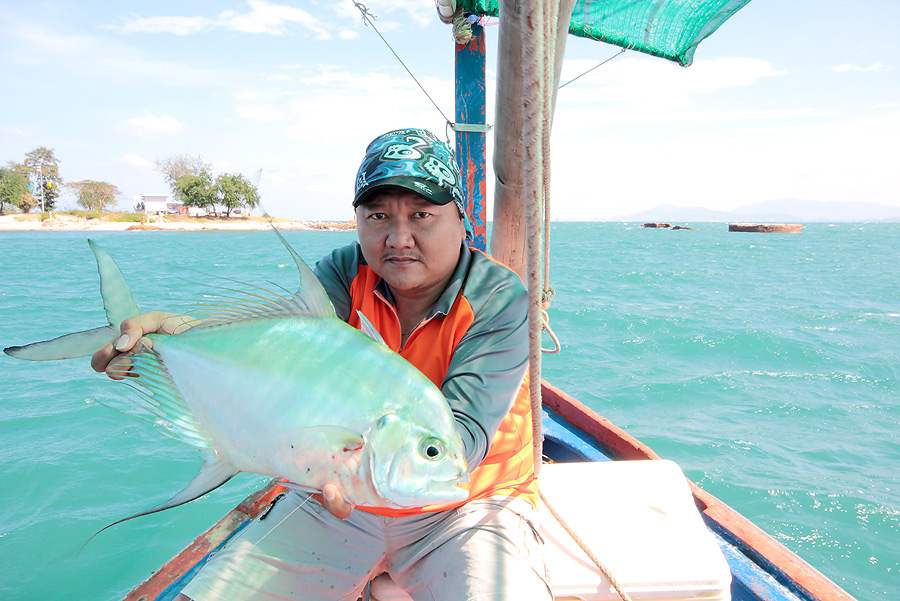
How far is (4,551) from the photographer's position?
13.8ft

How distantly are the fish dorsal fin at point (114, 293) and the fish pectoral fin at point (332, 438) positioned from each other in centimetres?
77

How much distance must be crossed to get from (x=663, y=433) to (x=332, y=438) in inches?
250

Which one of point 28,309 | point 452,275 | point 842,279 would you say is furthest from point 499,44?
point 842,279

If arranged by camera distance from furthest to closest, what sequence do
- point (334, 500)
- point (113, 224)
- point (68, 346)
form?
point (113, 224) → point (68, 346) → point (334, 500)

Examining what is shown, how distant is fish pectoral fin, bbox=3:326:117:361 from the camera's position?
1426mm

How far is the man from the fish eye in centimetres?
42

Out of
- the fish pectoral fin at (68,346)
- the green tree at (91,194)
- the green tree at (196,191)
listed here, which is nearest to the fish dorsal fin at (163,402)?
the fish pectoral fin at (68,346)

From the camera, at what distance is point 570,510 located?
6.95ft

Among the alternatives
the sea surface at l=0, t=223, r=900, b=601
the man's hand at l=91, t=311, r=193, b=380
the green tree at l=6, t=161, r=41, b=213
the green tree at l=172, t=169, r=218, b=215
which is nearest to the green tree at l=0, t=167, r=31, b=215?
the green tree at l=6, t=161, r=41, b=213

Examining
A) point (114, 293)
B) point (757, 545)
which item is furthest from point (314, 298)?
point (757, 545)

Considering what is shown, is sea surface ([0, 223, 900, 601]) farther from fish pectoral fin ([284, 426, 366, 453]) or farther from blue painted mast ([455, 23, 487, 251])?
blue painted mast ([455, 23, 487, 251])

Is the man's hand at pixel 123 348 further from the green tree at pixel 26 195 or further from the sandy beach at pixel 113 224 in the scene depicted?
the green tree at pixel 26 195

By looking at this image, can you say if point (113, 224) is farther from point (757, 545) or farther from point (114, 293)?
point (757, 545)

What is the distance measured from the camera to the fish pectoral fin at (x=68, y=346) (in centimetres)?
143
